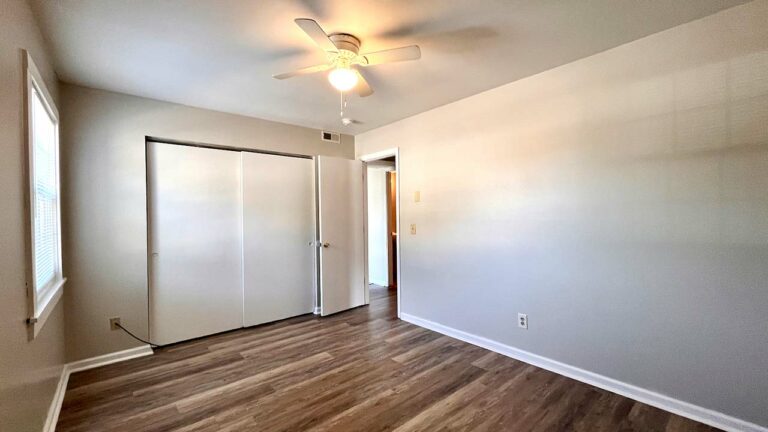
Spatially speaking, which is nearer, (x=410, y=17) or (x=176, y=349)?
(x=410, y=17)

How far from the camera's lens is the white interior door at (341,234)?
401 centimetres

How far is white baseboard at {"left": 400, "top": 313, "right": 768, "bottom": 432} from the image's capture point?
1.82 m

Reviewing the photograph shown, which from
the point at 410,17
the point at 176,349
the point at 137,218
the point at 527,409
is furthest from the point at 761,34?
the point at 176,349

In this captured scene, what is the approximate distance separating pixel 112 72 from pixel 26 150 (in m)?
1.20

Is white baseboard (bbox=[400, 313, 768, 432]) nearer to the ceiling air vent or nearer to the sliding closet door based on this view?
the sliding closet door

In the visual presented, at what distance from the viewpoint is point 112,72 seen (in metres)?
2.43

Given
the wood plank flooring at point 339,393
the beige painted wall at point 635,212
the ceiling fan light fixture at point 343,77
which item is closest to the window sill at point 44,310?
the wood plank flooring at point 339,393

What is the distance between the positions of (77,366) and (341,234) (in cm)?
276

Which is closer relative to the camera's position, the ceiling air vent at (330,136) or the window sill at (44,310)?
the window sill at (44,310)

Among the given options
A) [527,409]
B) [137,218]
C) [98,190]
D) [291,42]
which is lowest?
[527,409]

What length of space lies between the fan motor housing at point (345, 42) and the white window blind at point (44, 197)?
1.74 m

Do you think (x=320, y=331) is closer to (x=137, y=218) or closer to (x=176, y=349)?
(x=176, y=349)

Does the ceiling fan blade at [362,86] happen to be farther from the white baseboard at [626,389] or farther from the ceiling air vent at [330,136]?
the white baseboard at [626,389]

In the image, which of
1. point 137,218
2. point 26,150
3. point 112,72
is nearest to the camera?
point 26,150
